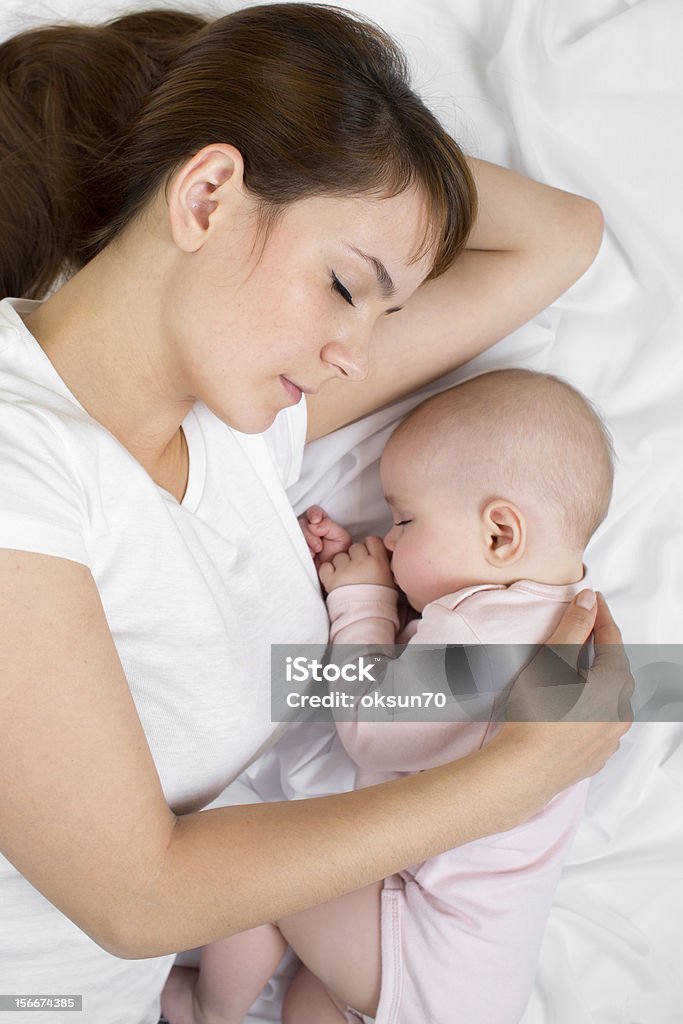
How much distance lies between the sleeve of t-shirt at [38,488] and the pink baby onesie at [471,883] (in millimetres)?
542

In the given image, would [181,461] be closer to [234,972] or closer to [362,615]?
[362,615]

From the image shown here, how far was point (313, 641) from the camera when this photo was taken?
4.37 ft

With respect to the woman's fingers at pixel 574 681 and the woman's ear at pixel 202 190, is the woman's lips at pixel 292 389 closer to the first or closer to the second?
the woman's ear at pixel 202 190

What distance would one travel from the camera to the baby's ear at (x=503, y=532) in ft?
4.13

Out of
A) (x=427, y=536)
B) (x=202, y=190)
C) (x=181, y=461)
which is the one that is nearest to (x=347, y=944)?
(x=427, y=536)

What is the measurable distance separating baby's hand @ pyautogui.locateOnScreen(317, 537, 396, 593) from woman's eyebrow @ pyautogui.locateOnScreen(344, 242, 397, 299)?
1.54ft

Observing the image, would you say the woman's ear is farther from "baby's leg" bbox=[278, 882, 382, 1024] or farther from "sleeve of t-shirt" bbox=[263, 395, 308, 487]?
"baby's leg" bbox=[278, 882, 382, 1024]

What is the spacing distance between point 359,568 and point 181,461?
13.0 inches

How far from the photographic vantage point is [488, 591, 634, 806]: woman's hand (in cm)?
109

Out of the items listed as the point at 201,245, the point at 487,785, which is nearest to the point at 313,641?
the point at 487,785

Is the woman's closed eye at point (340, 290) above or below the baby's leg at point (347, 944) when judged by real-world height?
above

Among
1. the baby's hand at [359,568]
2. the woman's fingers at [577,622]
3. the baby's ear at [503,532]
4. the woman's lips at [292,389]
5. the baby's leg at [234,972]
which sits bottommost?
the baby's leg at [234,972]

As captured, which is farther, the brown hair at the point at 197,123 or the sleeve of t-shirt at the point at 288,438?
the sleeve of t-shirt at the point at 288,438

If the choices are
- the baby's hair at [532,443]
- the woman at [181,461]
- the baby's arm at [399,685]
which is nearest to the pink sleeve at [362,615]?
the baby's arm at [399,685]
